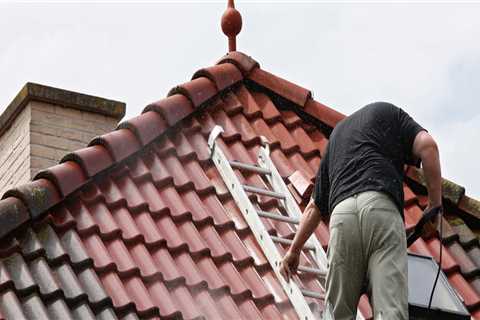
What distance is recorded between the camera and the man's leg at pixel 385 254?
7.07 meters

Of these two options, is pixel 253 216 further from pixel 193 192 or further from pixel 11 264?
pixel 11 264

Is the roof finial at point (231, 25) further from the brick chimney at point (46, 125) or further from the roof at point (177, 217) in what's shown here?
the brick chimney at point (46, 125)

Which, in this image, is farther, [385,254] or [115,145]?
[115,145]

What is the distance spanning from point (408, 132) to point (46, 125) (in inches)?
229

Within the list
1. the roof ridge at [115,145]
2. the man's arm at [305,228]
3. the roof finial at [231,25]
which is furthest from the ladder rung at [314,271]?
the roof finial at [231,25]

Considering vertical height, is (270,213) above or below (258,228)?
above

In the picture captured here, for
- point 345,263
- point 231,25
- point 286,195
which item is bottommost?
point 345,263

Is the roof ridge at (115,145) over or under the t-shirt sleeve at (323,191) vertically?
over

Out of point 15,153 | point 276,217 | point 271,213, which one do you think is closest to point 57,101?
point 15,153

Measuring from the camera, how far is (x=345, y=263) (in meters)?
7.18

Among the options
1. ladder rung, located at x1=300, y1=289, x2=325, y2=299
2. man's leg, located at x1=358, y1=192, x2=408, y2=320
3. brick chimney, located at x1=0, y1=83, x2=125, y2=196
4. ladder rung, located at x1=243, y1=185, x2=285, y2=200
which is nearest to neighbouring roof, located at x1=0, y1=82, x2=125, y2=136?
brick chimney, located at x1=0, y1=83, x2=125, y2=196

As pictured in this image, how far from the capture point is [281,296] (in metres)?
9.31

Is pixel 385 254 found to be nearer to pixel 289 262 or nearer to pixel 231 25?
pixel 289 262

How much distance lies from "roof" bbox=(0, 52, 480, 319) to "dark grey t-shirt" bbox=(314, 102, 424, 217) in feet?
5.96
